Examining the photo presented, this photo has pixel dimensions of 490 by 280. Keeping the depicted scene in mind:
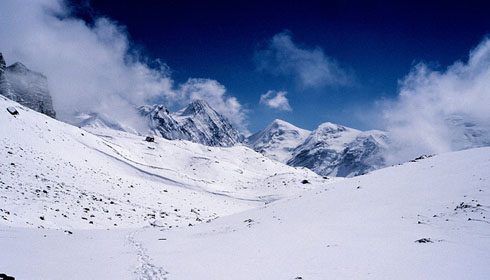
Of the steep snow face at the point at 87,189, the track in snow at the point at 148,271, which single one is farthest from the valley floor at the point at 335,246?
the steep snow face at the point at 87,189

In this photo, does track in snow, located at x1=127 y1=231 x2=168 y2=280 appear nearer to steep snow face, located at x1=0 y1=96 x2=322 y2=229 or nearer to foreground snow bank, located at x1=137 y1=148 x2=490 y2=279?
foreground snow bank, located at x1=137 y1=148 x2=490 y2=279

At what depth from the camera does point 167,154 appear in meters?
99.1

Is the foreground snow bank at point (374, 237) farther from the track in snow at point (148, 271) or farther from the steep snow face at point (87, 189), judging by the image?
the steep snow face at point (87, 189)

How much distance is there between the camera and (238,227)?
23422 millimetres

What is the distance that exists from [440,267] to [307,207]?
16131mm

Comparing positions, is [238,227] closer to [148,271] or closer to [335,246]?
[335,246]

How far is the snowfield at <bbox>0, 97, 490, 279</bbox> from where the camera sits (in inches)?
388

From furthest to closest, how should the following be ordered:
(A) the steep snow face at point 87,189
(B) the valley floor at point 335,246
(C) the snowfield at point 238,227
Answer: (A) the steep snow face at point 87,189, (C) the snowfield at point 238,227, (B) the valley floor at point 335,246

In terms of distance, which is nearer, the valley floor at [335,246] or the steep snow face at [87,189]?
the valley floor at [335,246]

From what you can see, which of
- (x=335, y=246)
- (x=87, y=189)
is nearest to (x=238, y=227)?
(x=335, y=246)

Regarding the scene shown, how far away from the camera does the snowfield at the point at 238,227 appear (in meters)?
9.85

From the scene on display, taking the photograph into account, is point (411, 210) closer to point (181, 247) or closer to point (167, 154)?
point (181, 247)

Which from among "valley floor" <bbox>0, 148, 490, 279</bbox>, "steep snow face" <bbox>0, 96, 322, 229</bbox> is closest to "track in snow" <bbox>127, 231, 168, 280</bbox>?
"valley floor" <bbox>0, 148, 490, 279</bbox>

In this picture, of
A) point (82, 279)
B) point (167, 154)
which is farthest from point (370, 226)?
point (167, 154)
